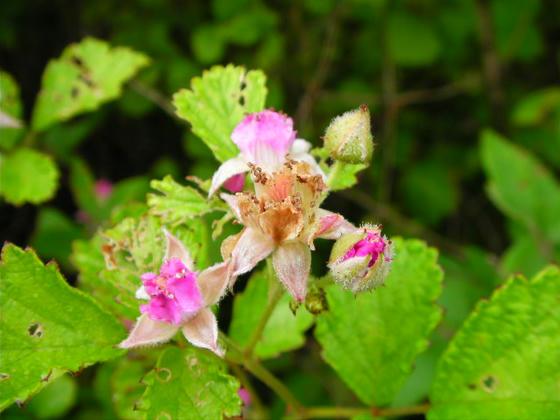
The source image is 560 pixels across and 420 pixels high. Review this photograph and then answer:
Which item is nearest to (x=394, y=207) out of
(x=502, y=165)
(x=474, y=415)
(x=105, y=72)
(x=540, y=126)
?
(x=502, y=165)

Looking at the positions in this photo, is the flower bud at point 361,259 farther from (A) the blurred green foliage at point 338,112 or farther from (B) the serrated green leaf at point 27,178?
(B) the serrated green leaf at point 27,178

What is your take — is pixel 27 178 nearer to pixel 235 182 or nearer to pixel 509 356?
pixel 235 182

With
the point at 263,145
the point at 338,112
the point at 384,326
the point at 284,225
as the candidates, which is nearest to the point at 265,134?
the point at 263,145

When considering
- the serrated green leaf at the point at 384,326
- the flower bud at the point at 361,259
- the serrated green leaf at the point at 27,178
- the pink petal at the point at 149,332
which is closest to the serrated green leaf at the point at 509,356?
the serrated green leaf at the point at 384,326

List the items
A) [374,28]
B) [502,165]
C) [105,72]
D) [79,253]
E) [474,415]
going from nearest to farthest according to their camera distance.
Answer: [474,415] < [79,253] < [105,72] < [502,165] < [374,28]

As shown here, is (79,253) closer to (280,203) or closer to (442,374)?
(280,203)

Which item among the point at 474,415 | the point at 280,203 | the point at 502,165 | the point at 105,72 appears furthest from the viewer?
the point at 502,165

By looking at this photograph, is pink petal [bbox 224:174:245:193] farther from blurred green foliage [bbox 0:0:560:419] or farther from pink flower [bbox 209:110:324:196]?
blurred green foliage [bbox 0:0:560:419]
